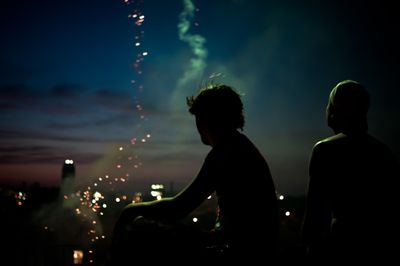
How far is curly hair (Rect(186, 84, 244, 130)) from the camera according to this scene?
2834 mm

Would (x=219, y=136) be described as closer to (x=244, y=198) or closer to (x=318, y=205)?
(x=244, y=198)

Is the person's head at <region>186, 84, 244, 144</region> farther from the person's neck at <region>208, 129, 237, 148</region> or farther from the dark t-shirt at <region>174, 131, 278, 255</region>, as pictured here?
the dark t-shirt at <region>174, 131, 278, 255</region>

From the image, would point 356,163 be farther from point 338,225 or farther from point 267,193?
point 267,193

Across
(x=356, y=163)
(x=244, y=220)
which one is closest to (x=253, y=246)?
(x=244, y=220)

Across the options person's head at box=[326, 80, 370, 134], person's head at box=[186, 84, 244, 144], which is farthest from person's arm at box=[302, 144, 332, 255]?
person's head at box=[186, 84, 244, 144]

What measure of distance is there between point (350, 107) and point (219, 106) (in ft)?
4.11

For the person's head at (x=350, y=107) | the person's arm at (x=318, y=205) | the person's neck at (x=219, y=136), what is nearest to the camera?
the person's neck at (x=219, y=136)

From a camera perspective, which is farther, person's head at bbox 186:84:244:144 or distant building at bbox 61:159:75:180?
distant building at bbox 61:159:75:180

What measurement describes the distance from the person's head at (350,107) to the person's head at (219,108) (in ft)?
3.31

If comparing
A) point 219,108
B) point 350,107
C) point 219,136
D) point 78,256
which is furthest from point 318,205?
point 78,256

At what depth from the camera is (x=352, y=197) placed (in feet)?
9.46

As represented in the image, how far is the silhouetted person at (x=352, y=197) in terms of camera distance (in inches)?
111

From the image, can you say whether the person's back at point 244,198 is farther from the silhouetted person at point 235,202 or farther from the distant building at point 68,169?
the distant building at point 68,169

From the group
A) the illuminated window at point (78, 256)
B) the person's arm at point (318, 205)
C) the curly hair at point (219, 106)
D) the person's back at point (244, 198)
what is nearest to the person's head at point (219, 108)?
the curly hair at point (219, 106)
